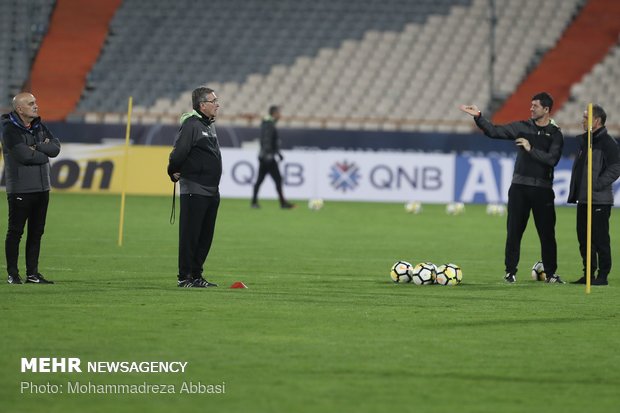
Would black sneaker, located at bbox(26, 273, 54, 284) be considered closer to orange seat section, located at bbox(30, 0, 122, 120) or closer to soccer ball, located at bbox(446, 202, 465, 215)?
soccer ball, located at bbox(446, 202, 465, 215)

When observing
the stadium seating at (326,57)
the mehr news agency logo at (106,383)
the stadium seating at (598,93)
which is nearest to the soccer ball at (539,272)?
the mehr news agency logo at (106,383)

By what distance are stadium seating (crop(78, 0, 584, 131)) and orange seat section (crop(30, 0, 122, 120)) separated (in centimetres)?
60

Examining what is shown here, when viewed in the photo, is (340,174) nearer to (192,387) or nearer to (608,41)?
(608,41)

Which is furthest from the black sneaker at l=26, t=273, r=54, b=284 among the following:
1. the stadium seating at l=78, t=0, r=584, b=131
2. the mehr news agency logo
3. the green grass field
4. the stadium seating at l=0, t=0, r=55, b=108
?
the stadium seating at l=0, t=0, r=55, b=108

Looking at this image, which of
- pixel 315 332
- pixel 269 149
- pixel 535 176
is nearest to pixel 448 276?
pixel 535 176

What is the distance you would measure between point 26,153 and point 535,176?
20.3ft

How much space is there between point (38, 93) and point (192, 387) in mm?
38389

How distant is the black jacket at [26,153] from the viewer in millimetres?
13953

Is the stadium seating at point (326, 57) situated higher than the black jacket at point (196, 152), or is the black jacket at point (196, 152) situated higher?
the stadium seating at point (326, 57)

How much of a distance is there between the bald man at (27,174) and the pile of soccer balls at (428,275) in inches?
163

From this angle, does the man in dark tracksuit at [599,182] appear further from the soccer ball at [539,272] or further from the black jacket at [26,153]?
the black jacket at [26,153]

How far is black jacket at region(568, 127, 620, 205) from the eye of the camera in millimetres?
15751

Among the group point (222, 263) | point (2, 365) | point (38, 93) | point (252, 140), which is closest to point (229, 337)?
point (2, 365)

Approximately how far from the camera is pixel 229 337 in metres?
10.5
